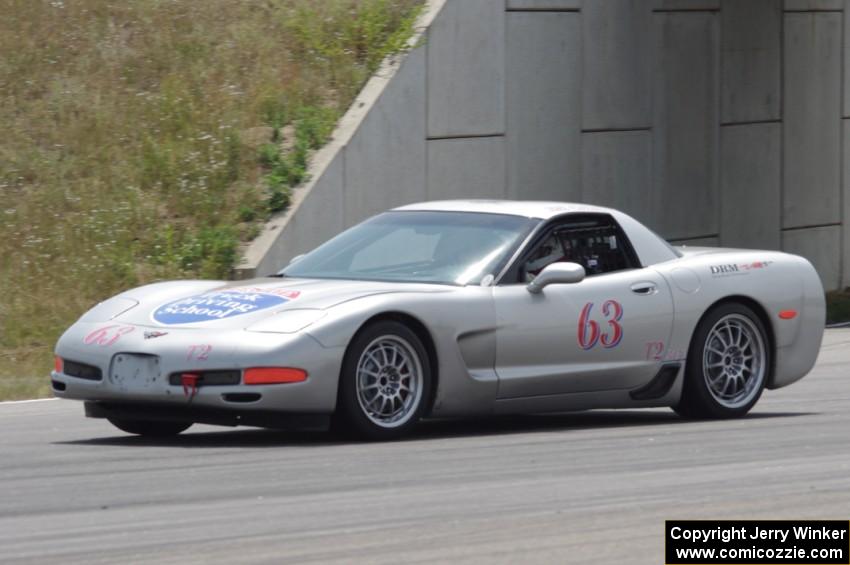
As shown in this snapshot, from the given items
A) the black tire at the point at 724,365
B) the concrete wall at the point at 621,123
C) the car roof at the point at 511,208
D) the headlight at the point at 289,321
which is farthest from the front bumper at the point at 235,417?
the concrete wall at the point at 621,123

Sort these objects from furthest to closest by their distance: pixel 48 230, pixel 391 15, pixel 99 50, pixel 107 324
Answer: pixel 391 15 < pixel 99 50 < pixel 48 230 < pixel 107 324

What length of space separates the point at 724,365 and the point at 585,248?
1.17 meters

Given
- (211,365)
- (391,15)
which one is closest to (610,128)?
(391,15)

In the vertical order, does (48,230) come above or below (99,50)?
below

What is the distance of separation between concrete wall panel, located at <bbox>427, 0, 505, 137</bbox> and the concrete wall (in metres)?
0.02

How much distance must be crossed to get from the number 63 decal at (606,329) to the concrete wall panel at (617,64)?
1114cm

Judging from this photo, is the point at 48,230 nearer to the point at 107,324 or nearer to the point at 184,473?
the point at 107,324

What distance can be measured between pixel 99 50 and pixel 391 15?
3.38 metres

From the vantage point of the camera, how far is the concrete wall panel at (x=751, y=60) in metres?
22.9

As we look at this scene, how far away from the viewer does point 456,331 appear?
928 cm

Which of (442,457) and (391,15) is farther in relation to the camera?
(391,15)

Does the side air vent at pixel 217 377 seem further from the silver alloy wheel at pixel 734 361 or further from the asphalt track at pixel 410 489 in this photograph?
the silver alloy wheel at pixel 734 361

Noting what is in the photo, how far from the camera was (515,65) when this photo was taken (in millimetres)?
20172

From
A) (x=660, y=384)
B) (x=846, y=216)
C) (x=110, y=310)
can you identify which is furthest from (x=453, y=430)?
(x=846, y=216)
